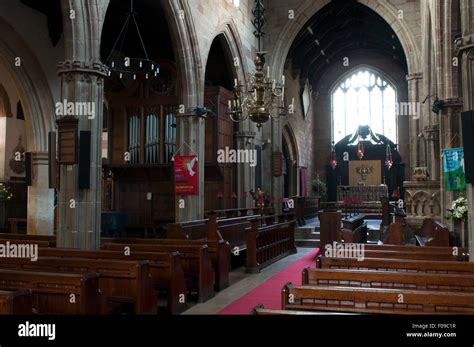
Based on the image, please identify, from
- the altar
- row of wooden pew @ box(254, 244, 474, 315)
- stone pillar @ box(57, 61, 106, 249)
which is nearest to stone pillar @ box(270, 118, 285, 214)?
the altar

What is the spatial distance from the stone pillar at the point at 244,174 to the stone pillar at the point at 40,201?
5370 millimetres

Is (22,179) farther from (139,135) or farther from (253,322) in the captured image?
(253,322)

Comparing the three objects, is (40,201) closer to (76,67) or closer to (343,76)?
(76,67)

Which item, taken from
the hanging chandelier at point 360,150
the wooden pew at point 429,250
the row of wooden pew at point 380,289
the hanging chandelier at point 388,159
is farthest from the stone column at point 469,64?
the hanging chandelier at point 360,150

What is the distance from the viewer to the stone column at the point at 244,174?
14141 mm

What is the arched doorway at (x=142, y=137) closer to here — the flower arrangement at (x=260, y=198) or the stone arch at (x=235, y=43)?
the stone arch at (x=235, y=43)

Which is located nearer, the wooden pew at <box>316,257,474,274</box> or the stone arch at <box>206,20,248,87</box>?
the wooden pew at <box>316,257,474,274</box>

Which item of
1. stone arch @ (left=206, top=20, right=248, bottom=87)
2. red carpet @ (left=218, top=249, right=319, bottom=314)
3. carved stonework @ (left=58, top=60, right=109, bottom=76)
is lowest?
red carpet @ (left=218, top=249, right=319, bottom=314)

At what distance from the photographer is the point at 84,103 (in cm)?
693

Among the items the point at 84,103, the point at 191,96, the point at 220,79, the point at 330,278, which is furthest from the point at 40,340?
the point at 220,79

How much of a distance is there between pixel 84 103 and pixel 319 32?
14995 mm

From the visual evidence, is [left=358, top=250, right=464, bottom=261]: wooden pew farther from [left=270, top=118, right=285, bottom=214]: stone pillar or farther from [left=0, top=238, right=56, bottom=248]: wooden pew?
[left=270, top=118, right=285, bottom=214]: stone pillar

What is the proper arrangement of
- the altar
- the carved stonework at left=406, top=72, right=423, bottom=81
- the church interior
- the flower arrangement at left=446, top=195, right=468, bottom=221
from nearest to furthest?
1. the church interior
2. the flower arrangement at left=446, top=195, right=468, bottom=221
3. the carved stonework at left=406, top=72, right=423, bottom=81
4. the altar

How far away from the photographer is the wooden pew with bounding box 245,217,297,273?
8.49 m
